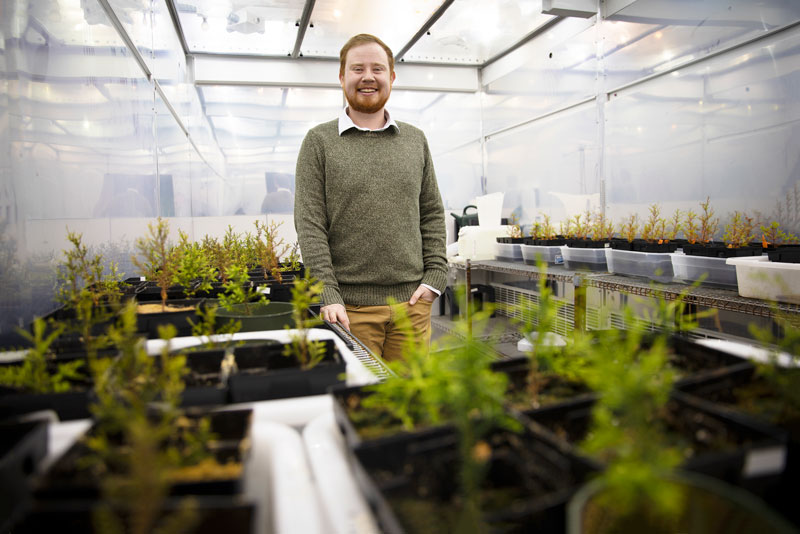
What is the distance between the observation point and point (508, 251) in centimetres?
419

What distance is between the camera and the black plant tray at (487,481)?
18.8 inches

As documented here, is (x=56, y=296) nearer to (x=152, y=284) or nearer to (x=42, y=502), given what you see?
(x=152, y=284)

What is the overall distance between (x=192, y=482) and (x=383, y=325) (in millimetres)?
1624

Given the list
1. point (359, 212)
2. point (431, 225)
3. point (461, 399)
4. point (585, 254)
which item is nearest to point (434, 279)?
point (431, 225)

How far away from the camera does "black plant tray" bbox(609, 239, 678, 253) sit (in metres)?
2.75

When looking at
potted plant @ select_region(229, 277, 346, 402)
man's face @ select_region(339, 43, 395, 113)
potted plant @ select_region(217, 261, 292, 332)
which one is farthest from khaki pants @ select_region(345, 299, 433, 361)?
potted plant @ select_region(229, 277, 346, 402)

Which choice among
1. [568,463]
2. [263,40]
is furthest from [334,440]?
[263,40]

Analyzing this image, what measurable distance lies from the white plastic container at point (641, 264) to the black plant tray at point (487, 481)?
2364 millimetres

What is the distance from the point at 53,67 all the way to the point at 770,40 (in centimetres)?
347

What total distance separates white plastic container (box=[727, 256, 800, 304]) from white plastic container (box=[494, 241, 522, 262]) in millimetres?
1984

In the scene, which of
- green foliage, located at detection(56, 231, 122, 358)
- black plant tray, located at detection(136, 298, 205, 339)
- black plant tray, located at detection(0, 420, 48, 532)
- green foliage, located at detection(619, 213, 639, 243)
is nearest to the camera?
black plant tray, located at detection(0, 420, 48, 532)

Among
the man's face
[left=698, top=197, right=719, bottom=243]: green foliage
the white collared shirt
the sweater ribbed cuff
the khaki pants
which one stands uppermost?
the man's face

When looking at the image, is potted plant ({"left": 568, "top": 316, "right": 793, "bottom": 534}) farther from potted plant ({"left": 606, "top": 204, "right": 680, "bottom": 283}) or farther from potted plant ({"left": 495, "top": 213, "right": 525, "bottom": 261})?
potted plant ({"left": 495, "top": 213, "right": 525, "bottom": 261})

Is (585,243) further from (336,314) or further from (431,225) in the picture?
(336,314)
